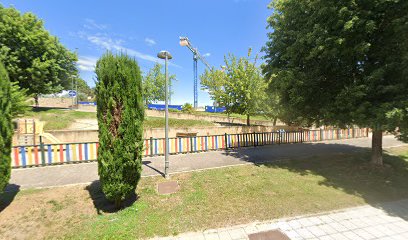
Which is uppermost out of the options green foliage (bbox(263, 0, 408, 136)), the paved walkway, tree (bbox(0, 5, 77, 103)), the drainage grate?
tree (bbox(0, 5, 77, 103))

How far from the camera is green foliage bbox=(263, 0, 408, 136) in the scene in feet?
19.6

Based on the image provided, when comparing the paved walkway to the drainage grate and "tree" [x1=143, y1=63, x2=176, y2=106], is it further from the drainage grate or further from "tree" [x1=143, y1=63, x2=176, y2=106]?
"tree" [x1=143, y1=63, x2=176, y2=106]

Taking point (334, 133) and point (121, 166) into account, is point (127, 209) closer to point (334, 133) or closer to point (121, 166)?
point (121, 166)

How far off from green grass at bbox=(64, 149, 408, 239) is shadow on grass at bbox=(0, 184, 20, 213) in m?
2.92

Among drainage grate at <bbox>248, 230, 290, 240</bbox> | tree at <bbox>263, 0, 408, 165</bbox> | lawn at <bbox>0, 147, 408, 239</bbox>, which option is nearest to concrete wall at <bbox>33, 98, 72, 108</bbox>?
lawn at <bbox>0, 147, 408, 239</bbox>

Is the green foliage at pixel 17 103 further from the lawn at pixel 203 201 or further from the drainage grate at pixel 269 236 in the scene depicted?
the drainage grate at pixel 269 236

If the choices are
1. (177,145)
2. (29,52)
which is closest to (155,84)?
(29,52)

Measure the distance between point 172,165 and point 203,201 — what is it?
3.59m

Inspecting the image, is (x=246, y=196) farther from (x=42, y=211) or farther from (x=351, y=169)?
(x=42, y=211)

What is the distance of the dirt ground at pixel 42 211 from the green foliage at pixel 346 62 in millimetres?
8274

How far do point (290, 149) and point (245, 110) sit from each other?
6.62 metres

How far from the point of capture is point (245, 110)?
18.0 m

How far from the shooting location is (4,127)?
4910 mm

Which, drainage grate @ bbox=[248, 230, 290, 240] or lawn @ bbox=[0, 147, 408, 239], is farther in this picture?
lawn @ bbox=[0, 147, 408, 239]
